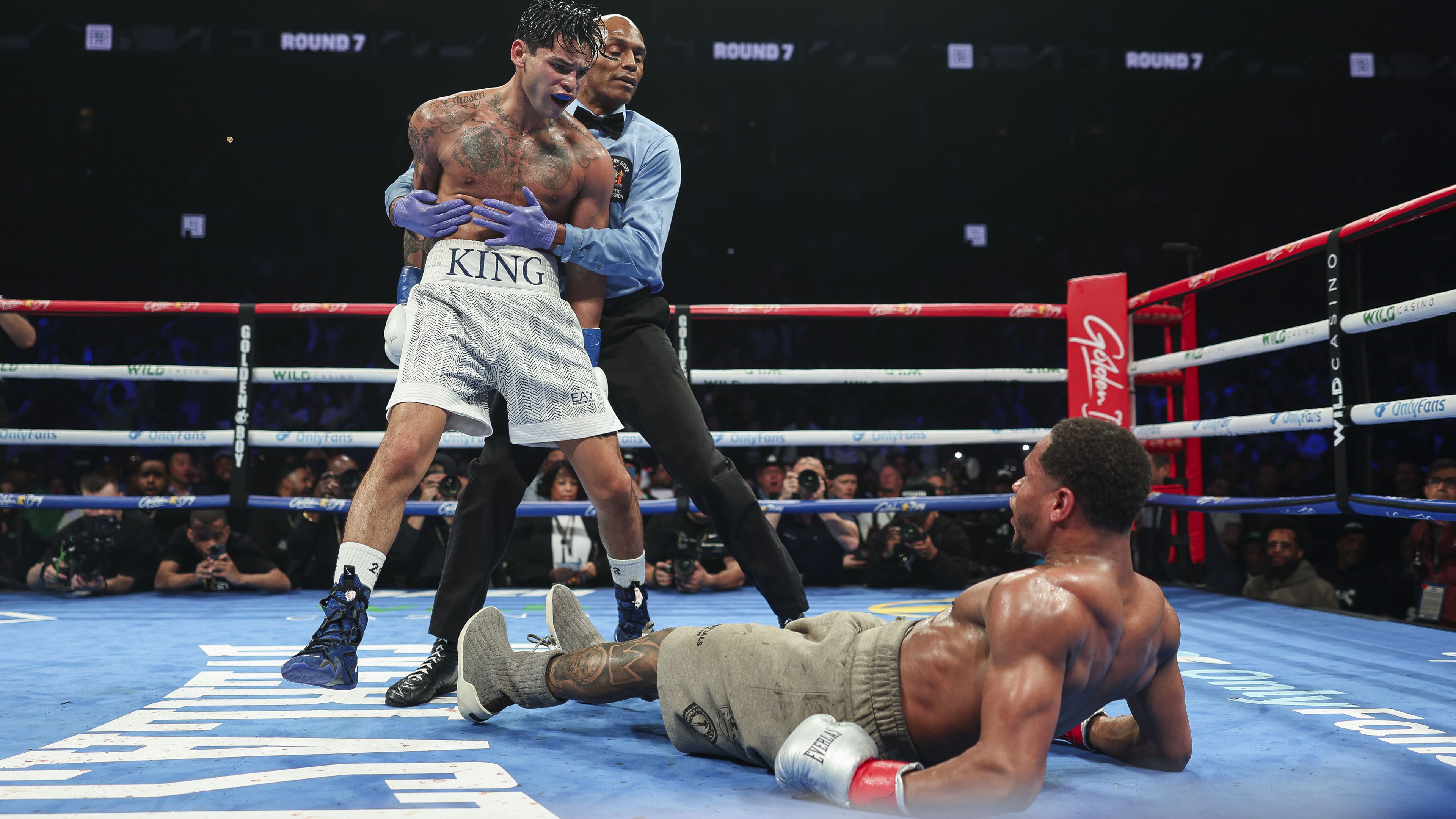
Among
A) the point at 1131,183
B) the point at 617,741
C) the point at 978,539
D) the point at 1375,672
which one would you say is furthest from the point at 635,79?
the point at 1131,183

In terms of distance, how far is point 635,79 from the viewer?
2.09m

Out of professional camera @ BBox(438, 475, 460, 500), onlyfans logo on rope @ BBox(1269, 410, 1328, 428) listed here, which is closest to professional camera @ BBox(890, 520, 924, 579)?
onlyfans logo on rope @ BBox(1269, 410, 1328, 428)

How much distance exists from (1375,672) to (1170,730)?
91 centimetres

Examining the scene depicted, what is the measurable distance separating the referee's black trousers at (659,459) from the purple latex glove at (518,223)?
318 mm

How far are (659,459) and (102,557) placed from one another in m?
2.21

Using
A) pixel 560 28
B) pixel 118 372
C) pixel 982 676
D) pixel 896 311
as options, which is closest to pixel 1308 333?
pixel 896 311

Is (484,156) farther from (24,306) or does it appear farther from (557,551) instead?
(24,306)

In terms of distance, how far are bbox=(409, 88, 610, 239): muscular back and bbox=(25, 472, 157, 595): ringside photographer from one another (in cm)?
214

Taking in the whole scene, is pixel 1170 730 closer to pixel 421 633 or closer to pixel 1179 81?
pixel 421 633

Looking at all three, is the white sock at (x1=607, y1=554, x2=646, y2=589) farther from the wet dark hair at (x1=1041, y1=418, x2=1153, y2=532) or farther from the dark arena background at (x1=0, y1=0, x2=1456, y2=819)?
the dark arena background at (x1=0, y1=0, x2=1456, y2=819)

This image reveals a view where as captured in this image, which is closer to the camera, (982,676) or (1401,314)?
(982,676)

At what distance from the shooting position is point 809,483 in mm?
3457

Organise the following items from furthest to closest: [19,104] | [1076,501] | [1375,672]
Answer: [19,104]
[1375,672]
[1076,501]

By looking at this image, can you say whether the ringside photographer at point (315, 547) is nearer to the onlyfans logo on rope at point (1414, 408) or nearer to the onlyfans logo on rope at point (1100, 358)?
the onlyfans logo on rope at point (1100, 358)
